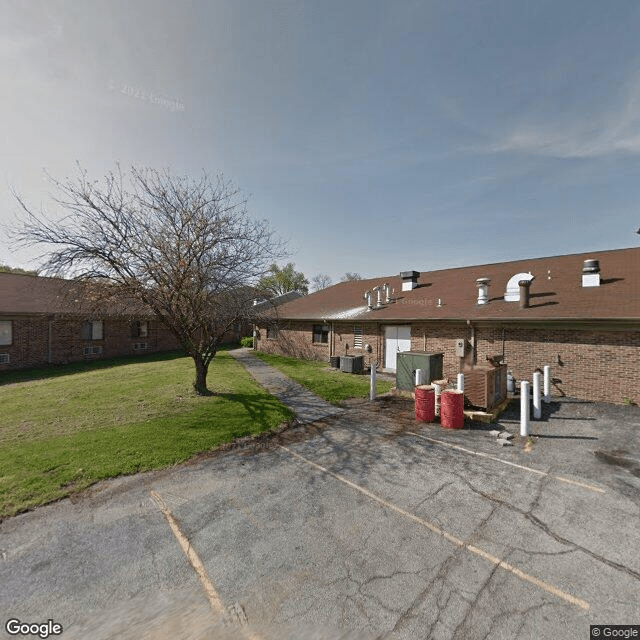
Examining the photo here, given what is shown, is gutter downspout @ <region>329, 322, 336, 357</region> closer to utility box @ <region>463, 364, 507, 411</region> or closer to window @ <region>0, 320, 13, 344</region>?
utility box @ <region>463, 364, 507, 411</region>

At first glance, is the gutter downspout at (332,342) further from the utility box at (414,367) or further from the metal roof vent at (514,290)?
the metal roof vent at (514,290)

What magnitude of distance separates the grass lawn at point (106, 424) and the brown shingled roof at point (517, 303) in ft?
28.8

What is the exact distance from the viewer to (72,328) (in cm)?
1884

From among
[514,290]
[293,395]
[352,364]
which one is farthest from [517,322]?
[293,395]

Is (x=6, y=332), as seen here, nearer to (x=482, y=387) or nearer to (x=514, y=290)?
(x=482, y=387)

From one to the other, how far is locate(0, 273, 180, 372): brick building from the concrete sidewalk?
6963mm

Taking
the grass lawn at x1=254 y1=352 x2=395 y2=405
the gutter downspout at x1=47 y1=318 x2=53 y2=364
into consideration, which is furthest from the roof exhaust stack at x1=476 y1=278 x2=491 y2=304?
the gutter downspout at x1=47 y1=318 x2=53 y2=364

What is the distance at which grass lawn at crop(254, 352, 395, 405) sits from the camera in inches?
Answer: 464

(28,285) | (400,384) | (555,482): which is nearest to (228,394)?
(400,384)

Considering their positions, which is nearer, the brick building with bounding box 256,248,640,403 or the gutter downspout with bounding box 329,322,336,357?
the brick building with bounding box 256,248,640,403

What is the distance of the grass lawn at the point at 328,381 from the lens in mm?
11773

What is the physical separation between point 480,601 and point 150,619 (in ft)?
10.7

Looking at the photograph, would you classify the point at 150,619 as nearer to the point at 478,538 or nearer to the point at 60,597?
the point at 60,597

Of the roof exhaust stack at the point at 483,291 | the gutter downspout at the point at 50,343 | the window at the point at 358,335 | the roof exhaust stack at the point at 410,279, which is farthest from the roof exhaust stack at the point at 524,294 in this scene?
the gutter downspout at the point at 50,343
